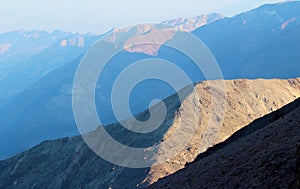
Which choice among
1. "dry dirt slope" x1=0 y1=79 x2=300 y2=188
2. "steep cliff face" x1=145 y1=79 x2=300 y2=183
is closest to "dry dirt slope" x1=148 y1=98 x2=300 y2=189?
"steep cliff face" x1=145 y1=79 x2=300 y2=183

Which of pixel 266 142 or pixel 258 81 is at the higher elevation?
pixel 266 142

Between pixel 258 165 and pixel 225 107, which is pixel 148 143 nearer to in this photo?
pixel 225 107

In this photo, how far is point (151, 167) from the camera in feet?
254

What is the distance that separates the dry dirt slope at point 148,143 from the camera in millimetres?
81688

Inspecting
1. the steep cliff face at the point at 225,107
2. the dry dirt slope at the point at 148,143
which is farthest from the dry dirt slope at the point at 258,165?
the dry dirt slope at the point at 148,143

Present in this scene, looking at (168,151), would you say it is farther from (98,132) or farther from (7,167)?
(7,167)

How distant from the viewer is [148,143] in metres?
88.5

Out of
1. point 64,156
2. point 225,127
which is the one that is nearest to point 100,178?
point 64,156

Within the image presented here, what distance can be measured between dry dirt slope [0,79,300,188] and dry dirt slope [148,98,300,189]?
4006 cm

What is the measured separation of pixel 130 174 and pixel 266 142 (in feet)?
170

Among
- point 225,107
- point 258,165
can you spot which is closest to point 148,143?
point 225,107

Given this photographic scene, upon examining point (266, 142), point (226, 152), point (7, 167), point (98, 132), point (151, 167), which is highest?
point (266, 142)

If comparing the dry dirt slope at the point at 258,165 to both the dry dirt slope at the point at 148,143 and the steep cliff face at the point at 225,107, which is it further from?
the dry dirt slope at the point at 148,143

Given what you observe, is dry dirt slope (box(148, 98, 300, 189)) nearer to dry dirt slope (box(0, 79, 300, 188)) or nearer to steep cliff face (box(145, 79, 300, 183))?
steep cliff face (box(145, 79, 300, 183))
